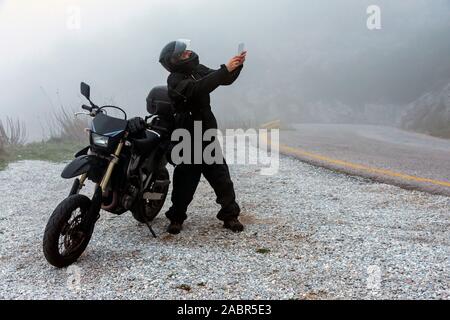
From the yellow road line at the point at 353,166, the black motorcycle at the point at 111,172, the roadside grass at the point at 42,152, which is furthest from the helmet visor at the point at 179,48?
the roadside grass at the point at 42,152

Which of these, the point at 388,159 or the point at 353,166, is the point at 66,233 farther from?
the point at 388,159

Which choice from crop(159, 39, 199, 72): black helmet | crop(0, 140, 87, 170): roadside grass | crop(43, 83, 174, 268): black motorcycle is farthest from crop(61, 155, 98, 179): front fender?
crop(0, 140, 87, 170): roadside grass

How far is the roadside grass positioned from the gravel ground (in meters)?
3.63

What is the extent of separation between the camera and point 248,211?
533cm

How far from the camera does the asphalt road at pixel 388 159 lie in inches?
260

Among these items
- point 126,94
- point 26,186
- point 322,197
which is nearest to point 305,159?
point 322,197

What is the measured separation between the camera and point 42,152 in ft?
34.3

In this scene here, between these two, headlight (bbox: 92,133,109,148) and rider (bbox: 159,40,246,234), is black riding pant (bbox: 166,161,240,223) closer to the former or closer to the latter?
rider (bbox: 159,40,246,234)

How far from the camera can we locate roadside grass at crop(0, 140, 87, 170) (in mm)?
9547

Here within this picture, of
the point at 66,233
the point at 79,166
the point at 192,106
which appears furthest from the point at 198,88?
the point at 66,233

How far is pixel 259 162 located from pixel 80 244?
16.6 feet

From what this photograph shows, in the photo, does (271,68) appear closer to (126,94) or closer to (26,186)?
(126,94)

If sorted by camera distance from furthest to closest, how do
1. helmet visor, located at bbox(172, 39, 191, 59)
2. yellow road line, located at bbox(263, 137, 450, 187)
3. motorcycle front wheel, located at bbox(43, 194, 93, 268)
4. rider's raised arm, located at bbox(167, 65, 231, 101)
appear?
1. yellow road line, located at bbox(263, 137, 450, 187)
2. helmet visor, located at bbox(172, 39, 191, 59)
3. rider's raised arm, located at bbox(167, 65, 231, 101)
4. motorcycle front wheel, located at bbox(43, 194, 93, 268)
